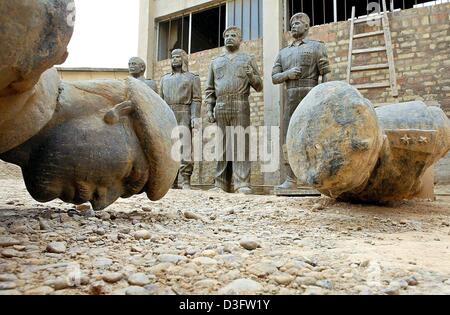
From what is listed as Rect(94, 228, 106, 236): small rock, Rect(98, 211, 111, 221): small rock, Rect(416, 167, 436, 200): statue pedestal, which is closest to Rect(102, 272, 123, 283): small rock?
Rect(94, 228, 106, 236): small rock

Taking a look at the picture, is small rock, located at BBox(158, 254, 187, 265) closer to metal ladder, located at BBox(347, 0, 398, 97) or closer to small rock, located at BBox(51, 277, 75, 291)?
small rock, located at BBox(51, 277, 75, 291)

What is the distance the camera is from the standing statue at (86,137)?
1.26 metres

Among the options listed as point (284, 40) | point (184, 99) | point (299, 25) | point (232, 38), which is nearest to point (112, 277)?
point (299, 25)

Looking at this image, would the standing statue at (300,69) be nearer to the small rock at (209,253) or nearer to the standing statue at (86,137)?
the standing statue at (86,137)

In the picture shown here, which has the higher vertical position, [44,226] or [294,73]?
[294,73]

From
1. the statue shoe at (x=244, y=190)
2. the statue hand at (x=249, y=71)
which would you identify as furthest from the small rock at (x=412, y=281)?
the statue hand at (x=249, y=71)

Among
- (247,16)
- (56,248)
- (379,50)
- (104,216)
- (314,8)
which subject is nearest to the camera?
(56,248)

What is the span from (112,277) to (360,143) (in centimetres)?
154

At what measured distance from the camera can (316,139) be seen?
211 centimetres

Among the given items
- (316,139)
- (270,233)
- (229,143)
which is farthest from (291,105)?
(270,233)

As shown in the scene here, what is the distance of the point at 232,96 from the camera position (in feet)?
17.4

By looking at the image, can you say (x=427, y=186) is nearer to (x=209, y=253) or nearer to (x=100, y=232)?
(x=209, y=253)

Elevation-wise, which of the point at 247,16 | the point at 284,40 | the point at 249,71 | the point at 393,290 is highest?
the point at 247,16

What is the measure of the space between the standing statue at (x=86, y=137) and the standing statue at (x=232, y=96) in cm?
350
